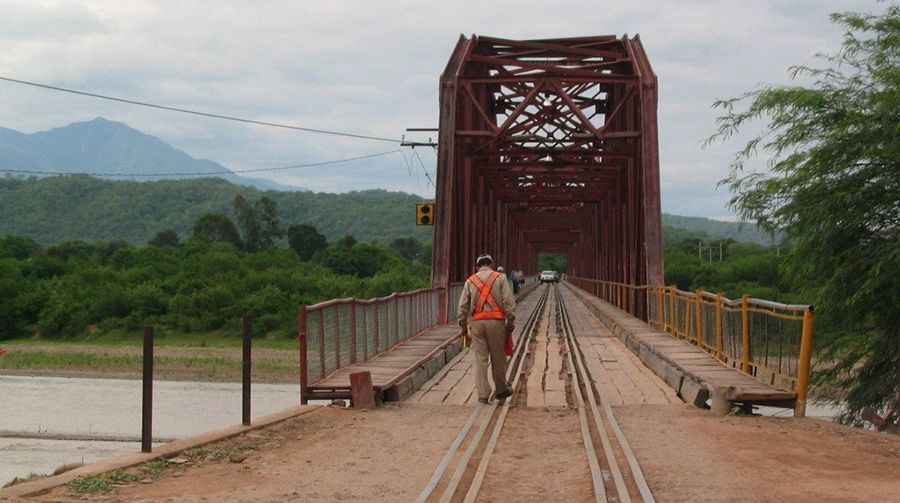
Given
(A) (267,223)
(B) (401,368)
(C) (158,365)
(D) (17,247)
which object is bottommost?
(C) (158,365)

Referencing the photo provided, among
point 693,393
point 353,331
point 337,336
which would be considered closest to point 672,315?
point 353,331

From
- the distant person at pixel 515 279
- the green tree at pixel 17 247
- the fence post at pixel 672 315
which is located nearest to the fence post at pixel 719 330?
the fence post at pixel 672 315

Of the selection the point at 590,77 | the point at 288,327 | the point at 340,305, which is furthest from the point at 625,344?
the point at 288,327

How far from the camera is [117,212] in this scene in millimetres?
169875

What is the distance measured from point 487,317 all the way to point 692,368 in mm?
3153

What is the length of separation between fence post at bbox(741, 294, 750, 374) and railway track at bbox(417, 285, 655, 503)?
1718 millimetres

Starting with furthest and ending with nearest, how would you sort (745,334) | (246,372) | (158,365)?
(158,365)
(745,334)
(246,372)

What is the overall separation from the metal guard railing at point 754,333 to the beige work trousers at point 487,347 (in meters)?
2.77

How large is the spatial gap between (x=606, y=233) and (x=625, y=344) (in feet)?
80.3

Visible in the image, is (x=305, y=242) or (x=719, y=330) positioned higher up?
(x=305, y=242)

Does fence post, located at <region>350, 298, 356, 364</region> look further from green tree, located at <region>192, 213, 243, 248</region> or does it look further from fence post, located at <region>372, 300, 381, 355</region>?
green tree, located at <region>192, 213, 243, 248</region>

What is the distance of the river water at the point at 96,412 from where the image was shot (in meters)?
21.4

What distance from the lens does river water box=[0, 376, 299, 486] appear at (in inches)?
841

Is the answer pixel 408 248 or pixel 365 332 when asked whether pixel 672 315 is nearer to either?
pixel 365 332
